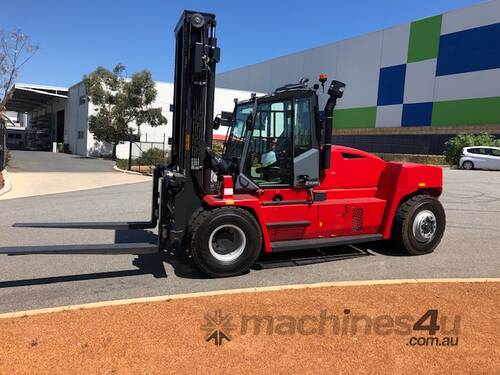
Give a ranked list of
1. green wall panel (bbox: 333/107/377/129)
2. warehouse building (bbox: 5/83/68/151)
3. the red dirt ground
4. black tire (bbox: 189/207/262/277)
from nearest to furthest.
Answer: the red dirt ground, black tire (bbox: 189/207/262/277), green wall panel (bbox: 333/107/377/129), warehouse building (bbox: 5/83/68/151)

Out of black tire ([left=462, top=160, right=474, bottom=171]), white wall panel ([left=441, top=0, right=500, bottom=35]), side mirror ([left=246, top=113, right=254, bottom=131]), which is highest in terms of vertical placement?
white wall panel ([left=441, top=0, right=500, bottom=35])

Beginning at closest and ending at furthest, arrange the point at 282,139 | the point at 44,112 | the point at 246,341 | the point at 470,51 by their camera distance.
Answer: the point at 246,341
the point at 282,139
the point at 470,51
the point at 44,112

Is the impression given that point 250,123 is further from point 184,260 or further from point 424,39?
point 424,39

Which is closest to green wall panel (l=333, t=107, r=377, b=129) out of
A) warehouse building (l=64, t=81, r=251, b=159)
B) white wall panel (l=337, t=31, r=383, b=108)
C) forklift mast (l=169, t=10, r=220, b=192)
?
white wall panel (l=337, t=31, r=383, b=108)

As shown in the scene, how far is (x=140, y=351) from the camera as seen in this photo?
388cm

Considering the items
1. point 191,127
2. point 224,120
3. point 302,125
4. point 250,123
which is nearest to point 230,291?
point 191,127

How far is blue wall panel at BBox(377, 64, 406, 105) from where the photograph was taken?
4066cm

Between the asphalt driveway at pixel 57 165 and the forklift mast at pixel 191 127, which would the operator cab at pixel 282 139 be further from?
the asphalt driveway at pixel 57 165

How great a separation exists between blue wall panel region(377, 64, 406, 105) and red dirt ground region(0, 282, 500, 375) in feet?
126

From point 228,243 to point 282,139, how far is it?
1.72 m

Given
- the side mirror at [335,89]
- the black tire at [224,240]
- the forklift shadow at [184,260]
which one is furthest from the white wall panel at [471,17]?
the black tire at [224,240]

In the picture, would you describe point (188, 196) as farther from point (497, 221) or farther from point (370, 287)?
point (497, 221)

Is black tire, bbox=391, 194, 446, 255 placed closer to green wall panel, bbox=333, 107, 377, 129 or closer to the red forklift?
the red forklift

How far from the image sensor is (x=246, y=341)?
4105 millimetres
